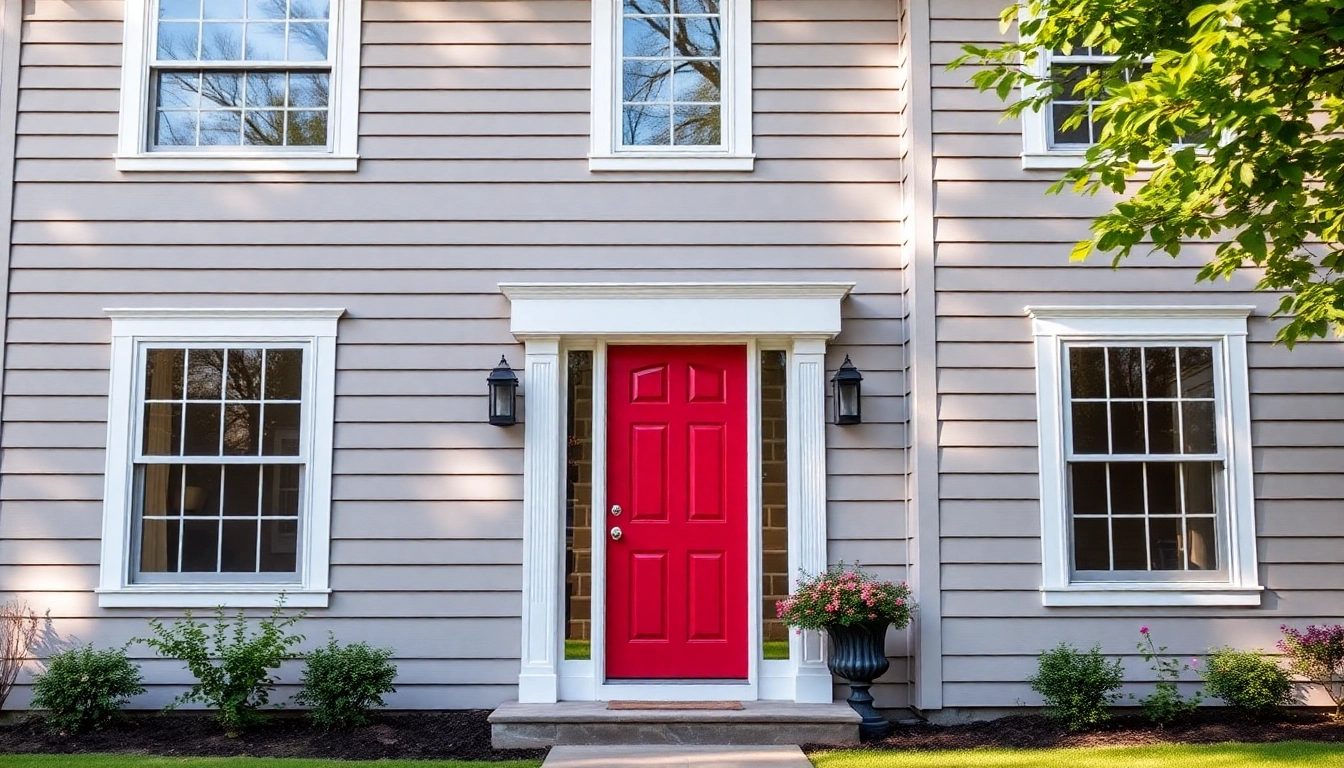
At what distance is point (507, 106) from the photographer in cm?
653

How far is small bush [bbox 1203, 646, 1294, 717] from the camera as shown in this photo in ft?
19.1

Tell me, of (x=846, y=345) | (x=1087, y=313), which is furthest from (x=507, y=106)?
(x=1087, y=313)

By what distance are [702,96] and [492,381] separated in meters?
2.01

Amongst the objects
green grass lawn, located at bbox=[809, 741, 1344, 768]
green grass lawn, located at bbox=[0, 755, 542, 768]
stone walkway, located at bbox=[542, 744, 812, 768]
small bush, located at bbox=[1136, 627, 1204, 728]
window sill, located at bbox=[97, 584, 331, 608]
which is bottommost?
green grass lawn, located at bbox=[0, 755, 542, 768]

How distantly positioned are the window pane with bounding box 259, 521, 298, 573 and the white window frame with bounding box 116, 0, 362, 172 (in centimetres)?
195

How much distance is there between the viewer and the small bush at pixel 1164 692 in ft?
19.1

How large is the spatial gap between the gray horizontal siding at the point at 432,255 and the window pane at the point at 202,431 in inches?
18.7

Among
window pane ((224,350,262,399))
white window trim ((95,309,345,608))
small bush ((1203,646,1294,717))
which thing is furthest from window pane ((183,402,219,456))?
small bush ((1203,646,1294,717))

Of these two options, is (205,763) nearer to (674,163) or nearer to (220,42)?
(674,163)

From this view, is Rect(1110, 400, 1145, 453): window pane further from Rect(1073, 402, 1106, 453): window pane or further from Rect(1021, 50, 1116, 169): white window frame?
Rect(1021, 50, 1116, 169): white window frame

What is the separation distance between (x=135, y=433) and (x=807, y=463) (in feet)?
11.9

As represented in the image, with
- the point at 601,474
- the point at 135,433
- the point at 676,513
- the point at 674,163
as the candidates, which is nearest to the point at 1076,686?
the point at 676,513

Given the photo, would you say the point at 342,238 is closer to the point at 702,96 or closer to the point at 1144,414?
the point at 702,96

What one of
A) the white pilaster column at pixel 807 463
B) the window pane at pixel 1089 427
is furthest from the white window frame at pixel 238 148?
the window pane at pixel 1089 427
